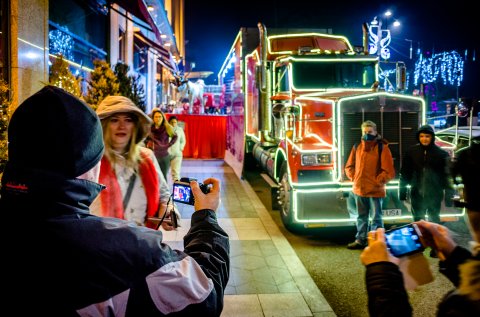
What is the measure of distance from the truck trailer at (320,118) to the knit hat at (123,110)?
4037mm

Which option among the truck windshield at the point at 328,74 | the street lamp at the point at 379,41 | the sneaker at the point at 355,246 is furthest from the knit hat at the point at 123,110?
the street lamp at the point at 379,41

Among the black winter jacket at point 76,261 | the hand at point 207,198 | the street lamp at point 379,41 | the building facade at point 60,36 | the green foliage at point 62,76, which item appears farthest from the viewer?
the street lamp at point 379,41

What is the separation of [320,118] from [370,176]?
2.01 metres

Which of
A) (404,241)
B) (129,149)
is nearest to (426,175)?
(129,149)

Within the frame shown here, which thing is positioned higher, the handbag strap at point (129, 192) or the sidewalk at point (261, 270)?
the handbag strap at point (129, 192)

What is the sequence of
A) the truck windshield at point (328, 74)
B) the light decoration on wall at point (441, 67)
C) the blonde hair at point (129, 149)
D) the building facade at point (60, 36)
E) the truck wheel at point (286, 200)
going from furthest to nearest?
1. the light decoration on wall at point (441, 67)
2. the truck windshield at point (328, 74)
3. the truck wheel at point (286, 200)
4. the building facade at point (60, 36)
5. the blonde hair at point (129, 149)

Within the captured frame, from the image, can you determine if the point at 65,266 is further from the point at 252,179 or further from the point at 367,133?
the point at 252,179

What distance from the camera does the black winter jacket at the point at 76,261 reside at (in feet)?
4.22

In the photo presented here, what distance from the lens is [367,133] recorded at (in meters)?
6.76

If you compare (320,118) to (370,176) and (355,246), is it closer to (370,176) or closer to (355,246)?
(370,176)

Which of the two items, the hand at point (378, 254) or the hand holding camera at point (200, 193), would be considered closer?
the hand at point (378, 254)

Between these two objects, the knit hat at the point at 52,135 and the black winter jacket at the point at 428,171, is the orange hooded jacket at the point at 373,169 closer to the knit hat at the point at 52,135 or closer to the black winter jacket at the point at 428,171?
the black winter jacket at the point at 428,171

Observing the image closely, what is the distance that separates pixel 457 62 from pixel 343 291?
77.1 ft

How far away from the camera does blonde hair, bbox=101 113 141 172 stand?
3.38 m
